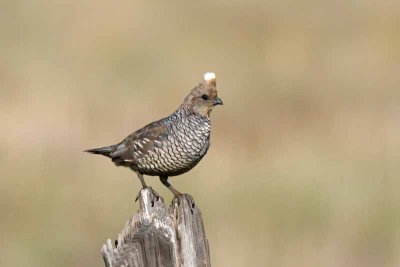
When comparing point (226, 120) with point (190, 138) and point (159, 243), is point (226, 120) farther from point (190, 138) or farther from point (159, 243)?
point (159, 243)

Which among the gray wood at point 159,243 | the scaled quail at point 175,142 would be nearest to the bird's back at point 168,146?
the scaled quail at point 175,142

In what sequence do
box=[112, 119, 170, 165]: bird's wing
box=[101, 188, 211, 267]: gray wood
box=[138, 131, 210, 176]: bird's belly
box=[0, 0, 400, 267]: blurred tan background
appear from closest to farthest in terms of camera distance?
box=[101, 188, 211, 267]: gray wood → box=[138, 131, 210, 176]: bird's belly → box=[112, 119, 170, 165]: bird's wing → box=[0, 0, 400, 267]: blurred tan background

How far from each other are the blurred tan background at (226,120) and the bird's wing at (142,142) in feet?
5.14

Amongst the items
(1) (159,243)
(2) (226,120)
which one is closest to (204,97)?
(1) (159,243)

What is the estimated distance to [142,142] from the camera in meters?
4.48

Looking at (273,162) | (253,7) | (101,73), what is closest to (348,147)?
(273,162)

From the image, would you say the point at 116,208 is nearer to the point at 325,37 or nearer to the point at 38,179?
the point at 38,179

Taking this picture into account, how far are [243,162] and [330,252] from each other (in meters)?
1.31

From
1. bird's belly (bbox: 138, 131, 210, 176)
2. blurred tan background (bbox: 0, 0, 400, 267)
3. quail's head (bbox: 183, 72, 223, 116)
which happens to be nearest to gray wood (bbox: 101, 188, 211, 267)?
bird's belly (bbox: 138, 131, 210, 176)

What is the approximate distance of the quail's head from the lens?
4.32 meters

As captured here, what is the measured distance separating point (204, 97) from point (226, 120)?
378 cm

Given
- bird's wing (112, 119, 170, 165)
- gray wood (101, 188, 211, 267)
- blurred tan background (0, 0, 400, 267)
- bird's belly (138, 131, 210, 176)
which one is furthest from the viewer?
blurred tan background (0, 0, 400, 267)

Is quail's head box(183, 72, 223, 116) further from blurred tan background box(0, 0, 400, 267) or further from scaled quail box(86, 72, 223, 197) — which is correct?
blurred tan background box(0, 0, 400, 267)

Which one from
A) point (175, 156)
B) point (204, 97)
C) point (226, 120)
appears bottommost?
point (226, 120)
